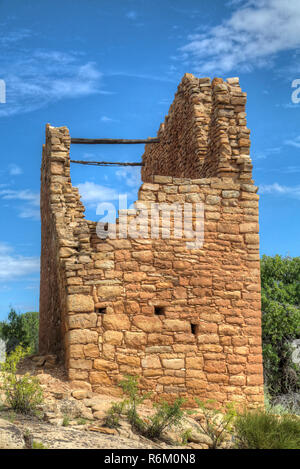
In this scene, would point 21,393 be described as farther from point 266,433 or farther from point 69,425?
point 266,433

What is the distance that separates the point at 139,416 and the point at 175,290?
2166 millimetres

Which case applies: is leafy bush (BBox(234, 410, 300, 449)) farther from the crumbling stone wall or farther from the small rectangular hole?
the small rectangular hole

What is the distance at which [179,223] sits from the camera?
9.24 m

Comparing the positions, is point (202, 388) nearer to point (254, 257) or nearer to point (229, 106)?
point (254, 257)

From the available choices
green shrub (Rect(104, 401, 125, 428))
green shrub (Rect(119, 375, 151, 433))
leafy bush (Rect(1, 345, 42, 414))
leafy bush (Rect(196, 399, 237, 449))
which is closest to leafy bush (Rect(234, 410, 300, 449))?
leafy bush (Rect(196, 399, 237, 449))

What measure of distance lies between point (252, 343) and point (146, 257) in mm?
2388

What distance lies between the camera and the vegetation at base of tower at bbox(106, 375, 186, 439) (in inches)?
287

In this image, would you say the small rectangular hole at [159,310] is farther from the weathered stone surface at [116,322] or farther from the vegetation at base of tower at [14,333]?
the vegetation at base of tower at [14,333]

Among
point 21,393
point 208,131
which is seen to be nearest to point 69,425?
point 21,393

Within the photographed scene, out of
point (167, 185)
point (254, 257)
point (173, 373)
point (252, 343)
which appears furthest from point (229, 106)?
point (173, 373)
